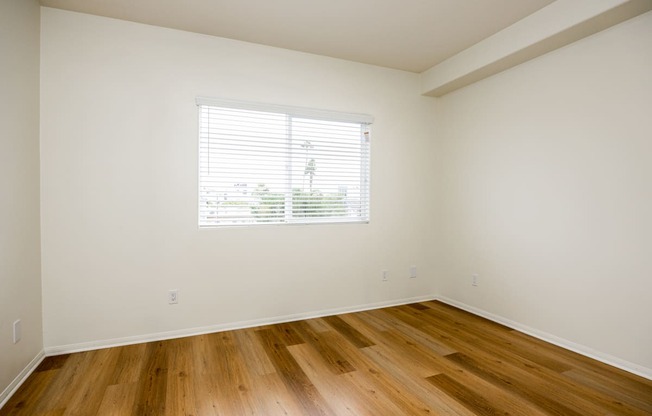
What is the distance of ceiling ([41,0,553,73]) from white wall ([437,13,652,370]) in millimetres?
635

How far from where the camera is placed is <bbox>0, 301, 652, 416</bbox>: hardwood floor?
1962 mm

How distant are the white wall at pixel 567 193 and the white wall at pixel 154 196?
1.30 meters

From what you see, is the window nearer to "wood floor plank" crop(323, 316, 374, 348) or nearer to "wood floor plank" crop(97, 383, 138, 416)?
A: "wood floor plank" crop(323, 316, 374, 348)

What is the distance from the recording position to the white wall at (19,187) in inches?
80.0

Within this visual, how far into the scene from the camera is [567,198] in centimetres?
275

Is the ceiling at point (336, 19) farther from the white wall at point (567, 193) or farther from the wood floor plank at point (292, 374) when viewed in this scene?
the wood floor plank at point (292, 374)

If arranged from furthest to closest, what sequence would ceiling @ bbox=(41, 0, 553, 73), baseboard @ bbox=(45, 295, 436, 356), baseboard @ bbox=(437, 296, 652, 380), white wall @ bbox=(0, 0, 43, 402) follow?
baseboard @ bbox=(45, 295, 436, 356) < ceiling @ bbox=(41, 0, 553, 73) < baseboard @ bbox=(437, 296, 652, 380) < white wall @ bbox=(0, 0, 43, 402)

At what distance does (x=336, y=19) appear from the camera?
109 inches

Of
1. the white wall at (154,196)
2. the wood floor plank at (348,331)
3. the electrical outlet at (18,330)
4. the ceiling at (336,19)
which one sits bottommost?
the wood floor plank at (348,331)

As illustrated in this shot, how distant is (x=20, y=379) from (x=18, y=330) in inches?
12.6

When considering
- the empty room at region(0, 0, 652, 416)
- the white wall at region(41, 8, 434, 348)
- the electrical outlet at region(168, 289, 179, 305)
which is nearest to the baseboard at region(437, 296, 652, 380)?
the empty room at region(0, 0, 652, 416)

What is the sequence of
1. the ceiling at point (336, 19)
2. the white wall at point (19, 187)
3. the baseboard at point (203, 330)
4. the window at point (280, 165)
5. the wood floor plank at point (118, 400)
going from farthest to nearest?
the window at point (280, 165), the baseboard at point (203, 330), the ceiling at point (336, 19), the white wall at point (19, 187), the wood floor plank at point (118, 400)

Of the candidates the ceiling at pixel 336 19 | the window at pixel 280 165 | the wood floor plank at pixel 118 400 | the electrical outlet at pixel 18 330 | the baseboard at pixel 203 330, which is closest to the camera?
the wood floor plank at pixel 118 400

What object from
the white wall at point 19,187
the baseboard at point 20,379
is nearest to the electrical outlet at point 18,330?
the white wall at point 19,187
